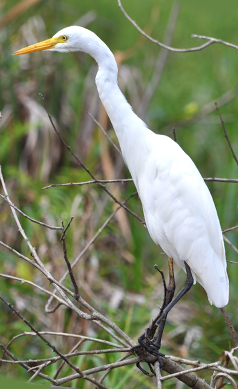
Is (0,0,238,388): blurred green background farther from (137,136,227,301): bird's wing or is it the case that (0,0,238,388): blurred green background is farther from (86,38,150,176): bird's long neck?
(86,38,150,176): bird's long neck

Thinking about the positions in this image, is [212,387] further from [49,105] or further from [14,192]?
[49,105]

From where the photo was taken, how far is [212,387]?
153 cm

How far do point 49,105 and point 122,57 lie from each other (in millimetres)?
761

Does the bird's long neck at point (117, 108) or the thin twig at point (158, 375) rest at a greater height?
the bird's long neck at point (117, 108)

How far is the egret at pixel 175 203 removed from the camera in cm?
182

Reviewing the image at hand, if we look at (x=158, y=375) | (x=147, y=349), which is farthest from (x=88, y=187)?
(x=158, y=375)

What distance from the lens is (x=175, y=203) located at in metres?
1.89

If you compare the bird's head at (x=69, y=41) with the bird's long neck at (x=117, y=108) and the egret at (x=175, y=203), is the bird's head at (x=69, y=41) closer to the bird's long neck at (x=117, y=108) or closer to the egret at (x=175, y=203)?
the bird's long neck at (x=117, y=108)

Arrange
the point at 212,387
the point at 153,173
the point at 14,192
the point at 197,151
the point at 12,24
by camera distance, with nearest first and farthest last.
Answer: the point at 212,387, the point at 153,173, the point at 14,192, the point at 12,24, the point at 197,151

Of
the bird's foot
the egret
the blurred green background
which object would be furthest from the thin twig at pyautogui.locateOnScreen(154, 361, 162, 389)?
the blurred green background

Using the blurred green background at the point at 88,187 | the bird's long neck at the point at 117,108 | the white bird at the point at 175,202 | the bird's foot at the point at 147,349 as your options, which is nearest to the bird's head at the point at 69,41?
the bird's long neck at the point at 117,108

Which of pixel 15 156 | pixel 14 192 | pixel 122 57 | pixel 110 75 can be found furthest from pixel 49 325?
pixel 122 57

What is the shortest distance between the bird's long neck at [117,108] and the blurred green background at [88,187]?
0.98 m

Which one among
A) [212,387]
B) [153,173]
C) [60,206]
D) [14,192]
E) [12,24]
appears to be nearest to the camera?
[212,387]
